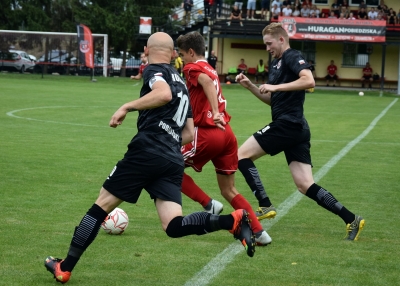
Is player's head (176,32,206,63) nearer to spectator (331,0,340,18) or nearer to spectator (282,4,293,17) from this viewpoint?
spectator (282,4,293,17)

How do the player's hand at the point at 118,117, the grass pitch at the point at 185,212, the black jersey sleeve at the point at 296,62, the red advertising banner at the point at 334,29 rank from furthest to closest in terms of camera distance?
the red advertising banner at the point at 334,29 < the black jersey sleeve at the point at 296,62 < the grass pitch at the point at 185,212 < the player's hand at the point at 118,117

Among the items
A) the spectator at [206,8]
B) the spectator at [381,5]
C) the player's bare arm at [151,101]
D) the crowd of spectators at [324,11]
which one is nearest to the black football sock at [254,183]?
the player's bare arm at [151,101]

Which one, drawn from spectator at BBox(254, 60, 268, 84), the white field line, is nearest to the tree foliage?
spectator at BBox(254, 60, 268, 84)

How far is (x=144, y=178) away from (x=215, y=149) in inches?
69.0

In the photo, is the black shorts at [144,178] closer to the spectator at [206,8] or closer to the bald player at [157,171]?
the bald player at [157,171]

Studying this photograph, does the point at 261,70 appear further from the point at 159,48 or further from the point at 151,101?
the point at 151,101

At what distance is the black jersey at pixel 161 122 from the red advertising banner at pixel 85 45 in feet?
123

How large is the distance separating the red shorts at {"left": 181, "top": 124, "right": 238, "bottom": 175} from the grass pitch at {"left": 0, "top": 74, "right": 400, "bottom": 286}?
722 mm

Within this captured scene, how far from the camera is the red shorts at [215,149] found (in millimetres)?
7348

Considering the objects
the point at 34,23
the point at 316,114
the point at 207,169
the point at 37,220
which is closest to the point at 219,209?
the point at 37,220

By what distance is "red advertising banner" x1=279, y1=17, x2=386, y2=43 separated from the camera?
42562 millimetres

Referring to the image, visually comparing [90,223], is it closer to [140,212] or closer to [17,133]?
[140,212]

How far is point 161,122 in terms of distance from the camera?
573cm

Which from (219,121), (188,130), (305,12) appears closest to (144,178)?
(188,130)
